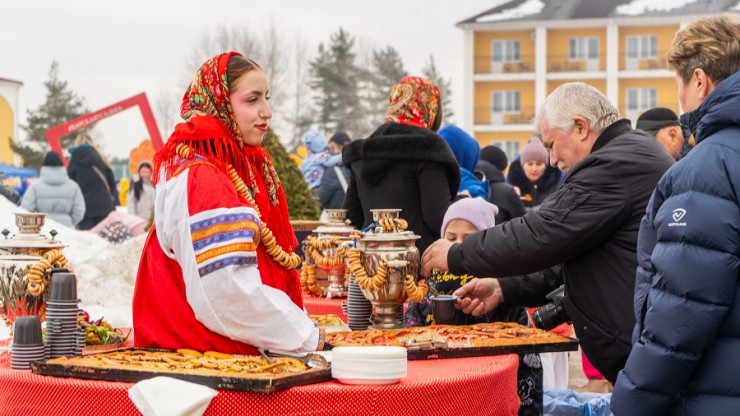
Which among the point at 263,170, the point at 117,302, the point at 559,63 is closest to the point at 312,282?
the point at 263,170

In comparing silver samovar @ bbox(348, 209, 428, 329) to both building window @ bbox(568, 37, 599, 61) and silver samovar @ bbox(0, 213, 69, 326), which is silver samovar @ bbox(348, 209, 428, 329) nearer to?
silver samovar @ bbox(0, 213, 69, 326)

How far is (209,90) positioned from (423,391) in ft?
3.84

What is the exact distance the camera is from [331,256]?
4.62 metres

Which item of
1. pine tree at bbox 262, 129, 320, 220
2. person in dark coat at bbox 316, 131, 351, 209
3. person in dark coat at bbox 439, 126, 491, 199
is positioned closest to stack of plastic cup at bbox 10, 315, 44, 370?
person in dark coat at bbox 439, 126, 491, 199

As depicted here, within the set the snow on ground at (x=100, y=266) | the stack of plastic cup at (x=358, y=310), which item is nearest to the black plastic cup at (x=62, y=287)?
the stack of plastic cup at (x=358, y=310)

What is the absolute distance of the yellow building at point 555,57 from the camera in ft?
133

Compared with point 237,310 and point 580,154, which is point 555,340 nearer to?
point 580,154

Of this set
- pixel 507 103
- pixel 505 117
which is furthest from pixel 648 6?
pixel 505 117

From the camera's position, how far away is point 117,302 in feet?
26.8

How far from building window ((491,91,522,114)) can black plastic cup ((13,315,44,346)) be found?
132 ft

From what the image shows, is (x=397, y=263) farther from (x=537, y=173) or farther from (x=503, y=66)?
(x=503, y=66)

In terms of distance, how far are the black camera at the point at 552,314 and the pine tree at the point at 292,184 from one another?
15.6ft

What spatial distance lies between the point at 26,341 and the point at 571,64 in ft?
132

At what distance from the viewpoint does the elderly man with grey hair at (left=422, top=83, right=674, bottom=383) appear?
3.34m
